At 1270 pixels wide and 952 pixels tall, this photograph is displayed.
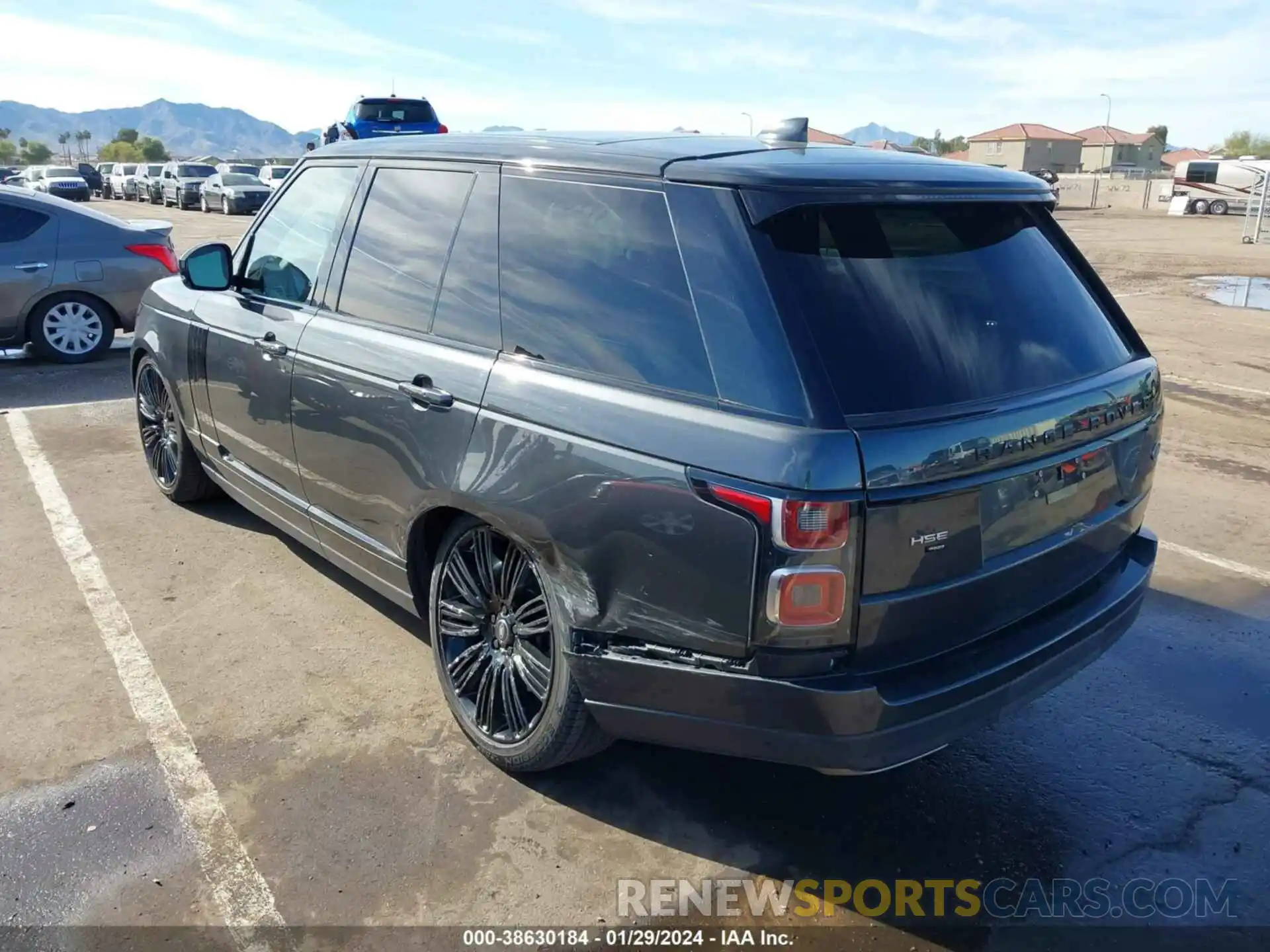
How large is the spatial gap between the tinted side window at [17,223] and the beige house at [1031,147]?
96.5 meters

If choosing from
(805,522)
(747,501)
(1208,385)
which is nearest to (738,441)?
(747,501)

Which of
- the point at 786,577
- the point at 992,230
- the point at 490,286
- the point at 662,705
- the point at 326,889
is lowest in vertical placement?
the point at 326,889

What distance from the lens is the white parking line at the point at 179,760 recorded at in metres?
2.71

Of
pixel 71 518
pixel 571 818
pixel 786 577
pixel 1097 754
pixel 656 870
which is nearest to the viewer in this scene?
pixel 786 577

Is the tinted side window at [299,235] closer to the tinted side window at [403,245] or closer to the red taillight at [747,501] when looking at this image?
the tinted side window at [403,245]

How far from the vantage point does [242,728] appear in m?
3.53

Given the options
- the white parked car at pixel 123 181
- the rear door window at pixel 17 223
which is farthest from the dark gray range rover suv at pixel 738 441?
the white parked car at pixel 123 181

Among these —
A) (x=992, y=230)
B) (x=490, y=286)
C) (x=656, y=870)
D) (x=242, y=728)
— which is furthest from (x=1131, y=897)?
(x=242, y=728)

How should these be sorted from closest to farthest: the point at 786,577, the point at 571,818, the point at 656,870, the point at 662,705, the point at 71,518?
the point at 786,577, the point at 662,705, the point at 656,870, the point at 571,818, the point at 71,518

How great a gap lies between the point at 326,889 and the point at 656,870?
35.7 inches

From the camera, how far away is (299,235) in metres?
4.23

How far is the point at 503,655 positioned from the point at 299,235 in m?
2.10

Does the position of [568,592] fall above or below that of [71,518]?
above

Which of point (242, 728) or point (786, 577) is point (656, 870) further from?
point (242, 728)
